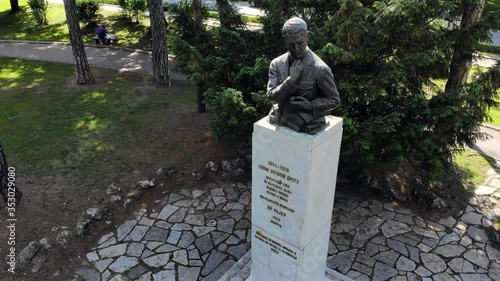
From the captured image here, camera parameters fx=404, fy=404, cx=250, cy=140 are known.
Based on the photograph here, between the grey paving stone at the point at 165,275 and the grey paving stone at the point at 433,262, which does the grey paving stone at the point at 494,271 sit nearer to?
the grey paving stone at the point at 433,262

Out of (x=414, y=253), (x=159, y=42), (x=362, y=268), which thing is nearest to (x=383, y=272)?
(x=362, y=268)

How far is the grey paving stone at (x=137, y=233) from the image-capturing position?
7055 millimetres

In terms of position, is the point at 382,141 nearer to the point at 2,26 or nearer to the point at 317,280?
the point at 317,280

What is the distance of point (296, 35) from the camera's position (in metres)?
4.27

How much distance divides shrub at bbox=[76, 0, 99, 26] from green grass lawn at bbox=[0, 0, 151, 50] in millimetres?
390

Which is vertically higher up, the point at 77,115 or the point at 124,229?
the point at 77,115

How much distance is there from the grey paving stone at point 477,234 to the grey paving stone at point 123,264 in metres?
5.81

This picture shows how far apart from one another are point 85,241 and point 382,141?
5.46m

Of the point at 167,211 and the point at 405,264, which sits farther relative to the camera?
the point at 167,211

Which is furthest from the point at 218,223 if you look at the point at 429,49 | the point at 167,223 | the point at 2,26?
the point at 2,26

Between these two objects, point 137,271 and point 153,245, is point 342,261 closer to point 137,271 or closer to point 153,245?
point 153,245

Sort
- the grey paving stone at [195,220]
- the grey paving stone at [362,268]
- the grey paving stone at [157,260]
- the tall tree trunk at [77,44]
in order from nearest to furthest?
1. the grey paving stone at [362,268]
2. the grey paving stone at [157,260]
3. the grey paving stone at [195,220]
4. the tall tree trunk at [77,44]

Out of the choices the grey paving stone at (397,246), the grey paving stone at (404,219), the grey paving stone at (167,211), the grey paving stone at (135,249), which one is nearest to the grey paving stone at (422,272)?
→ the grey paving stone at (397,246)

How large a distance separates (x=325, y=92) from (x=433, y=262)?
12.6ft
